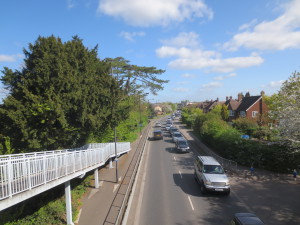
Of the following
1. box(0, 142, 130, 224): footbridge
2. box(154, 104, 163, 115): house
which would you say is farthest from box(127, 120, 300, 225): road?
box(154, 104, 163, 115): house

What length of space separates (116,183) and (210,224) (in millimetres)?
8754

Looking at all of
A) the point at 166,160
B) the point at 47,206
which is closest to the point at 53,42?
the point at 47,206

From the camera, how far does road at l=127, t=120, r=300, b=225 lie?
10.9m

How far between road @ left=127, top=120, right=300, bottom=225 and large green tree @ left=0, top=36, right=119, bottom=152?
20.3 ft

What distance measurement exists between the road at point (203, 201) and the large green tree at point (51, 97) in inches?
244

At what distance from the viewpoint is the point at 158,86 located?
3175 centimetres

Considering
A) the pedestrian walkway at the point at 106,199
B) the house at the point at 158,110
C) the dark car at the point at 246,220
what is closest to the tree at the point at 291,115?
the dark car at the point at 246,220

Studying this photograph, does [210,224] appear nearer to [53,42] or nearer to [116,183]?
[116,183]

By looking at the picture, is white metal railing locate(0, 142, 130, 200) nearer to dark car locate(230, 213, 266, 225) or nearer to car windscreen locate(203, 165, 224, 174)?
dark car locate(230, 213, 266, 225)

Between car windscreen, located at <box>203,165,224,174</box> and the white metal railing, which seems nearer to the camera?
the white metal railing

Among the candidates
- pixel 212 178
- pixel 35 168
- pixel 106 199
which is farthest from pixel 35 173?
pixel 212 178

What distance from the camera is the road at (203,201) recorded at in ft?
35.6

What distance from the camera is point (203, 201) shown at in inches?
508

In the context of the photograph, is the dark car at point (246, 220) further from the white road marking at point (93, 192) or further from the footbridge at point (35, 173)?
the white road marking at point (93, 192)
